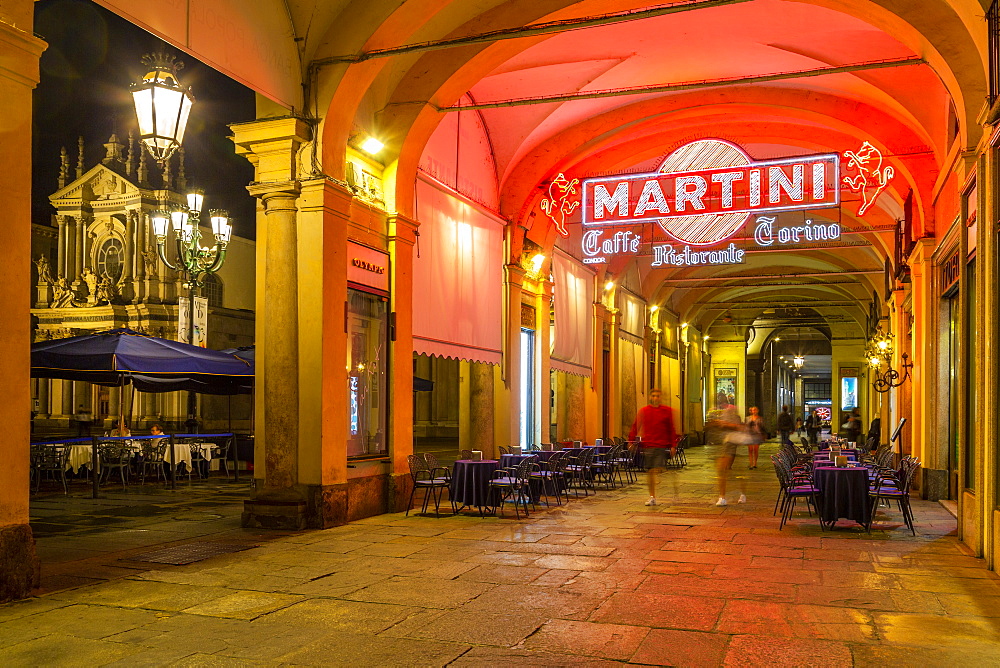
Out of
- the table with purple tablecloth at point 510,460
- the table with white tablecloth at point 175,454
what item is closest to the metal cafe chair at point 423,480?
the table with purple tablecloth at point 510,460

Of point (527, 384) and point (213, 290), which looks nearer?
point (527, 384)

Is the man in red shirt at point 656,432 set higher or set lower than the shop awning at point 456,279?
lower

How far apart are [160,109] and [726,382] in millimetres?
32944

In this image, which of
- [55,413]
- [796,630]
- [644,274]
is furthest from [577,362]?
[55,413]

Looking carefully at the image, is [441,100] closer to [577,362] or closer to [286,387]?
[286,387]

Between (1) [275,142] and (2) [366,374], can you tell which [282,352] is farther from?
(1) [275,142]

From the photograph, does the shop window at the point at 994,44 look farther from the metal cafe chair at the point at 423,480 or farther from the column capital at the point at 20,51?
the column capital at the point at 20,51

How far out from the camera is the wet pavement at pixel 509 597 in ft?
15.0

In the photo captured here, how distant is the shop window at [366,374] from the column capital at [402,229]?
77 cm

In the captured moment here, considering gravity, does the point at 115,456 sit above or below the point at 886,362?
below

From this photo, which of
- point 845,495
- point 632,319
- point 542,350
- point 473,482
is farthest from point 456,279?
point 632,319

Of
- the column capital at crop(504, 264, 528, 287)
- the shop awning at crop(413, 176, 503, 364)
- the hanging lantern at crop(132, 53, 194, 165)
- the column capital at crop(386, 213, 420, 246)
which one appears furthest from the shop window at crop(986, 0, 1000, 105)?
the column capital at crop(504, 264, 528, 287)

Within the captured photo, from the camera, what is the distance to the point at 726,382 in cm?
3659

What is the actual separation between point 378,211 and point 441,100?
1.63 meters
